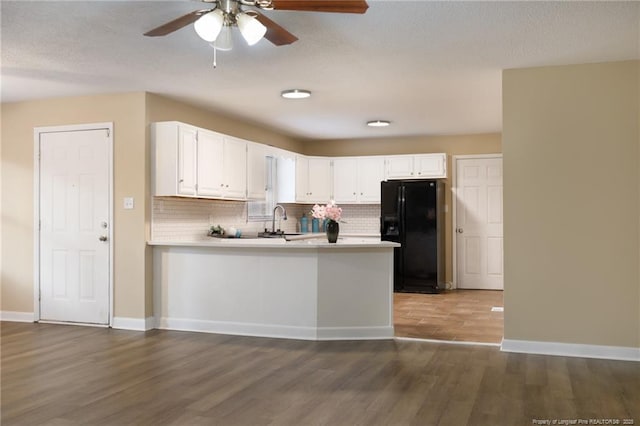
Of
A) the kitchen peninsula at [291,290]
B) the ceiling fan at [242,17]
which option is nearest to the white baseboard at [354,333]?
the kitchen peninsula at [291,290]

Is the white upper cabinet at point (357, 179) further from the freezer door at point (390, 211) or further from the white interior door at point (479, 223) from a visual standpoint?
the white interior door at point (479, 223)

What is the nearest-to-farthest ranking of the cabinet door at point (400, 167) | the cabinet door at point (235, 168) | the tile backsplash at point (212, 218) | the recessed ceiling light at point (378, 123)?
the tile backsplash at point (212, 218) < the cabinet door at point (235, 168) < the recessed ceiling light at point (378, 123) < the cabinet door at point (400, 167)

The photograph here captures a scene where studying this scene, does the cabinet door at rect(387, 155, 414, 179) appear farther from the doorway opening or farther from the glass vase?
the glass vase

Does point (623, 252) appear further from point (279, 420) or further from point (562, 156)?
point (279, 420)

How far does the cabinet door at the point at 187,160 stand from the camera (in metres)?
5.65

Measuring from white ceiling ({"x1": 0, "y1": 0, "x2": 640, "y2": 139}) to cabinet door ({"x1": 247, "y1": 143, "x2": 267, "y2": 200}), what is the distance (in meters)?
0.77

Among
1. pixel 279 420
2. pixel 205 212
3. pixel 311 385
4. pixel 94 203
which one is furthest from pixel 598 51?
pixel 94 203

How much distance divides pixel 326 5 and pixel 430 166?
593 cm

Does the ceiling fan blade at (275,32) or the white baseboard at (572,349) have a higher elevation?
the ceiling fan blade at (275,32)

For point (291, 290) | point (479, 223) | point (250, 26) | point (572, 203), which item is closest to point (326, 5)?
point (250, 26)

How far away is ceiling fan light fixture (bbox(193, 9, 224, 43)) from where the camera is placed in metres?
3.02

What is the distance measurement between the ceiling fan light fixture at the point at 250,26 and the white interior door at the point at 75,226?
3.22m

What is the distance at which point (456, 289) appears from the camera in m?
8.65

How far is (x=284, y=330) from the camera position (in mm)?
5246
